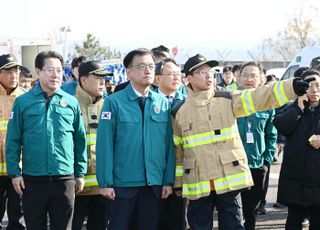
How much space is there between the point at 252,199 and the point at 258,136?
750mm

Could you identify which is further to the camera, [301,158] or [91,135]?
[91,135]

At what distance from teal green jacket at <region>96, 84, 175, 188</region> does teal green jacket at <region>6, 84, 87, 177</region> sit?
423 millimetres

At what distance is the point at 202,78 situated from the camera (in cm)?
599

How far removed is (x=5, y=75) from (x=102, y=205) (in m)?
1.90

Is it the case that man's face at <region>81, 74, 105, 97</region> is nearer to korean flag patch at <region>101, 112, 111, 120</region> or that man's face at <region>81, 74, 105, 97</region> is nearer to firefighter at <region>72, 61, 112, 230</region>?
firefighter at <region>72, 61, 112, 230</region>

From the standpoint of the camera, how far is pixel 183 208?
22.2 ft

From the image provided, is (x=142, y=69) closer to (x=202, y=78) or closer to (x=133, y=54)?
(x=133, y=54)

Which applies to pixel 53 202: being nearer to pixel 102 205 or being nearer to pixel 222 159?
pixel 102 205

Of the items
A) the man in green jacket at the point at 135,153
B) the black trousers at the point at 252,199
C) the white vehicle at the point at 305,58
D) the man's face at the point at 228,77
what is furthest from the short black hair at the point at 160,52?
the white vehicle at the point at 305,58

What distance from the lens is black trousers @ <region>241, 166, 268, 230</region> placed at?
7.31 metres

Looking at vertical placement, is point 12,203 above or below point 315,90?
below

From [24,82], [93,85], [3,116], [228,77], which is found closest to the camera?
[93,85]

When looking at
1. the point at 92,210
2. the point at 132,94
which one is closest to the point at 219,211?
the point at 132,94

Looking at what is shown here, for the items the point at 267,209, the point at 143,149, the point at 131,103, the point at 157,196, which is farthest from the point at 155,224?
the point at 267,209
